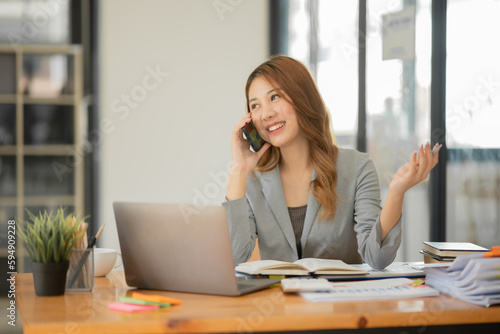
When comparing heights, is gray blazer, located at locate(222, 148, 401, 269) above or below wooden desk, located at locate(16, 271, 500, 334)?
above

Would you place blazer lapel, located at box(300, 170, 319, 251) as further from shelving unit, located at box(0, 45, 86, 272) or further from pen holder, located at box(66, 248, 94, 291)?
shelving unit, located at box(0, 45, 86, 272)

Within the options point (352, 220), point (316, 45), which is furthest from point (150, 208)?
point (316, 45)

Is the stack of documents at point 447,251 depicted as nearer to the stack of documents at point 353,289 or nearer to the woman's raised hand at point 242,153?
the stack of documents at point 353,289

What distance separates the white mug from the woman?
0.42m

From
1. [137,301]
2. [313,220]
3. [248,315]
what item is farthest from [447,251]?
[137,301]

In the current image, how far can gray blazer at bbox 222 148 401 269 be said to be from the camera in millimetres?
2018

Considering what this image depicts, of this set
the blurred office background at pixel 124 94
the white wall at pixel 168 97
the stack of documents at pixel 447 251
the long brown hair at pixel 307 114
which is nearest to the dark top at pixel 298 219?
the long brown hair at pixel 307 114

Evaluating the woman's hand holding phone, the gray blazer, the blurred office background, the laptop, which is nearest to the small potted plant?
the laptop

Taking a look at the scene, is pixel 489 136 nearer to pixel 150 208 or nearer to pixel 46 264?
pixel 150 208

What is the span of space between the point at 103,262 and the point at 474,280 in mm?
998

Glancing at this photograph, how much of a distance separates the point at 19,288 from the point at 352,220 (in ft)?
3.74

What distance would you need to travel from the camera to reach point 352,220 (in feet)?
7.06

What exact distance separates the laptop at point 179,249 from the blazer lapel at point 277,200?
648mm

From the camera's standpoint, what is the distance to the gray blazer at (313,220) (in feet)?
6.62
